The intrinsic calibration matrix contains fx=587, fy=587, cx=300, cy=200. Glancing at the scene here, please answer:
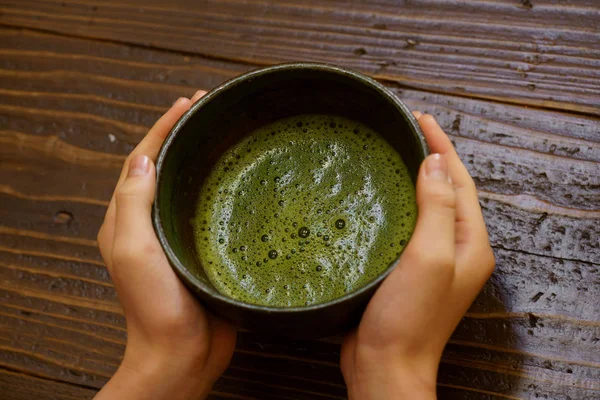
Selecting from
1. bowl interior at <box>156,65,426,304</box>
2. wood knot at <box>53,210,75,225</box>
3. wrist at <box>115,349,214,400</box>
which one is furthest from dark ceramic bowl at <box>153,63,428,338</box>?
wood knot at <box>53,210,75,225</box>

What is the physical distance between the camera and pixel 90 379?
3.08 ft

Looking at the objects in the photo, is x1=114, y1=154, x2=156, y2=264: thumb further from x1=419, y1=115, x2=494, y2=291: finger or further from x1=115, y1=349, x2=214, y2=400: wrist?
x1=419, y1=115, x2=494, y2=291: finger

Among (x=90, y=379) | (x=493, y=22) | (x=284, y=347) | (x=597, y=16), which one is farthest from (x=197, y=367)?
(x=597, y=16)

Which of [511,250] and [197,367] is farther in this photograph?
[511,250]

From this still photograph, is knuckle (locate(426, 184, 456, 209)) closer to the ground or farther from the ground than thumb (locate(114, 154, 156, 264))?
farther from the ground

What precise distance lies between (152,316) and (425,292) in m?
0.33

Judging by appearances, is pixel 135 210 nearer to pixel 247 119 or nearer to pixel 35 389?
pixel 247 119

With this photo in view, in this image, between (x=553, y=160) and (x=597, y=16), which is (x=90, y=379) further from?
(x=597, y=16)

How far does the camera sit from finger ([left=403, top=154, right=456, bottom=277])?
65cm

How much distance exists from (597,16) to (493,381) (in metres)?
0.60

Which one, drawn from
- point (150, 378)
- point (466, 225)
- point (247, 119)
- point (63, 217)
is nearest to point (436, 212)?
point (466, 225)

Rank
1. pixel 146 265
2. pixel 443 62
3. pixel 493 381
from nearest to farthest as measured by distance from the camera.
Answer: pixel 146 265 < pixel 493 381 < pixel 443 62

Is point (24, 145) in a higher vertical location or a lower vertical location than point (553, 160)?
lower

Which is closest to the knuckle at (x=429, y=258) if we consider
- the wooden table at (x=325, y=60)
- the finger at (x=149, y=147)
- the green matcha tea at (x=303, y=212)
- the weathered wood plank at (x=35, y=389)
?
the green matcha tea at (x=303, y=212)
